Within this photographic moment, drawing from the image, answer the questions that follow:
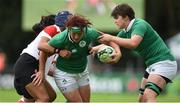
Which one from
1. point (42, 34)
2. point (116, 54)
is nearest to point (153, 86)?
point (116, 54)

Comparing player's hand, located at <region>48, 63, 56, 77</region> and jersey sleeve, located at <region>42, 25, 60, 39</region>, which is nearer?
jersey sleeve, located at <region>42, 25, 60, 39</region>

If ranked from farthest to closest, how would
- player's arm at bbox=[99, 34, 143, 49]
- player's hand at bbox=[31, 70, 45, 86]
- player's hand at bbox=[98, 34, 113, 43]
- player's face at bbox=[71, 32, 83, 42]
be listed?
1. player's hand at bbox=[31, 70, 45, 86]
2. player's hand at bbox=[98, 34, 113, 43]
3. player's face at bbox=[71, 32, 83, 42]
4. player's arm at bbox=[99, 34, 143, 49]

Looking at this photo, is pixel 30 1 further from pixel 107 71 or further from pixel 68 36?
pixel 68 36

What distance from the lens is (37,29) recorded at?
1161 centimetres

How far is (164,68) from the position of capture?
11125mm

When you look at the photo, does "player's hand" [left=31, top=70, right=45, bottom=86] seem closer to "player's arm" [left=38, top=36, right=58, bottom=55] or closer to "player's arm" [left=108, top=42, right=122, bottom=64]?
"player's arm" [left=38, top=36, right=58, bottom=55]

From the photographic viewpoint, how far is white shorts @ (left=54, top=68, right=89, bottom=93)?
36.5 feet

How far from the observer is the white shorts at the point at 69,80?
11.1m

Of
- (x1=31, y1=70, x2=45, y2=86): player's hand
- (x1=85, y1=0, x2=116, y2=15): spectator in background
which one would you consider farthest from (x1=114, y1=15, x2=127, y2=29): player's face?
(x1=85, y1=0, x2=116, y2=15): spectator in background

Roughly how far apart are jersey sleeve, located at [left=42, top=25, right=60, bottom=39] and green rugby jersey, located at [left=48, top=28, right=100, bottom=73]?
0.65 feet

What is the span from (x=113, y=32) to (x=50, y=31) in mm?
17976

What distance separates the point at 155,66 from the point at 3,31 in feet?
74.0

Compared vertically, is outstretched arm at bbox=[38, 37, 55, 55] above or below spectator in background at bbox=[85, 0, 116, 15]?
above

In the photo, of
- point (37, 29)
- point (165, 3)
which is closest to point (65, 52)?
point (37, 29)
